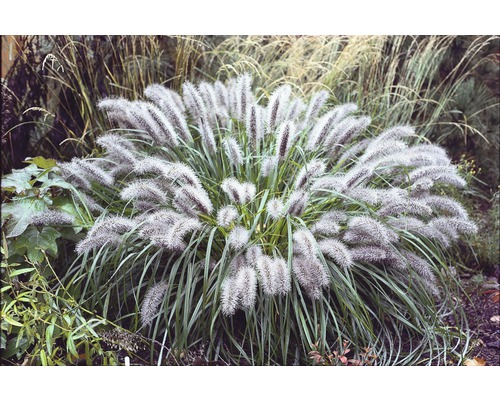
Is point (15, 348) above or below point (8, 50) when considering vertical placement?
below

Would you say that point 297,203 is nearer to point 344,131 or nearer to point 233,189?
point 233,189

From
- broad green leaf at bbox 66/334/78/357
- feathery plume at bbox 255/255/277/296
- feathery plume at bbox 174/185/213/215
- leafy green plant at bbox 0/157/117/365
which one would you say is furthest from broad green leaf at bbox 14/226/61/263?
feathery plume at bbox 255/255/277/296

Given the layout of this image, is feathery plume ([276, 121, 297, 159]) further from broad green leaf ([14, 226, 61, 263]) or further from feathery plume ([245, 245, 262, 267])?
broad green leaf ([14, 226, 61, 263])

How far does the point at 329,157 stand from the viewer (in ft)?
7.73

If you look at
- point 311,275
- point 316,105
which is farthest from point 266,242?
point 316,105

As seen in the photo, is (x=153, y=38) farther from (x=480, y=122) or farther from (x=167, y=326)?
(x=480, y=122)

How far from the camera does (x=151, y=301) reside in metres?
1.91

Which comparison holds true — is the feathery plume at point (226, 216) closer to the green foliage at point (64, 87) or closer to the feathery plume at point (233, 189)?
the feathery plume at point (233, 189)

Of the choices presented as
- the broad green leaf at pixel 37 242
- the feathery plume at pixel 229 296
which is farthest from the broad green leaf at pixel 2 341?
the feathery plume at pixel 229 296

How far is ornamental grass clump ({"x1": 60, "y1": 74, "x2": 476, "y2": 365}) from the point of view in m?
1.90

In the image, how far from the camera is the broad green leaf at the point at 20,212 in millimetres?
2055

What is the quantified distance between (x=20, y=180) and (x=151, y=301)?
675 millimetres

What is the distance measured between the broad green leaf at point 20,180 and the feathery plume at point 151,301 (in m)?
0.59

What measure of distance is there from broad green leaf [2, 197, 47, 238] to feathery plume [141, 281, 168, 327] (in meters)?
0.49
